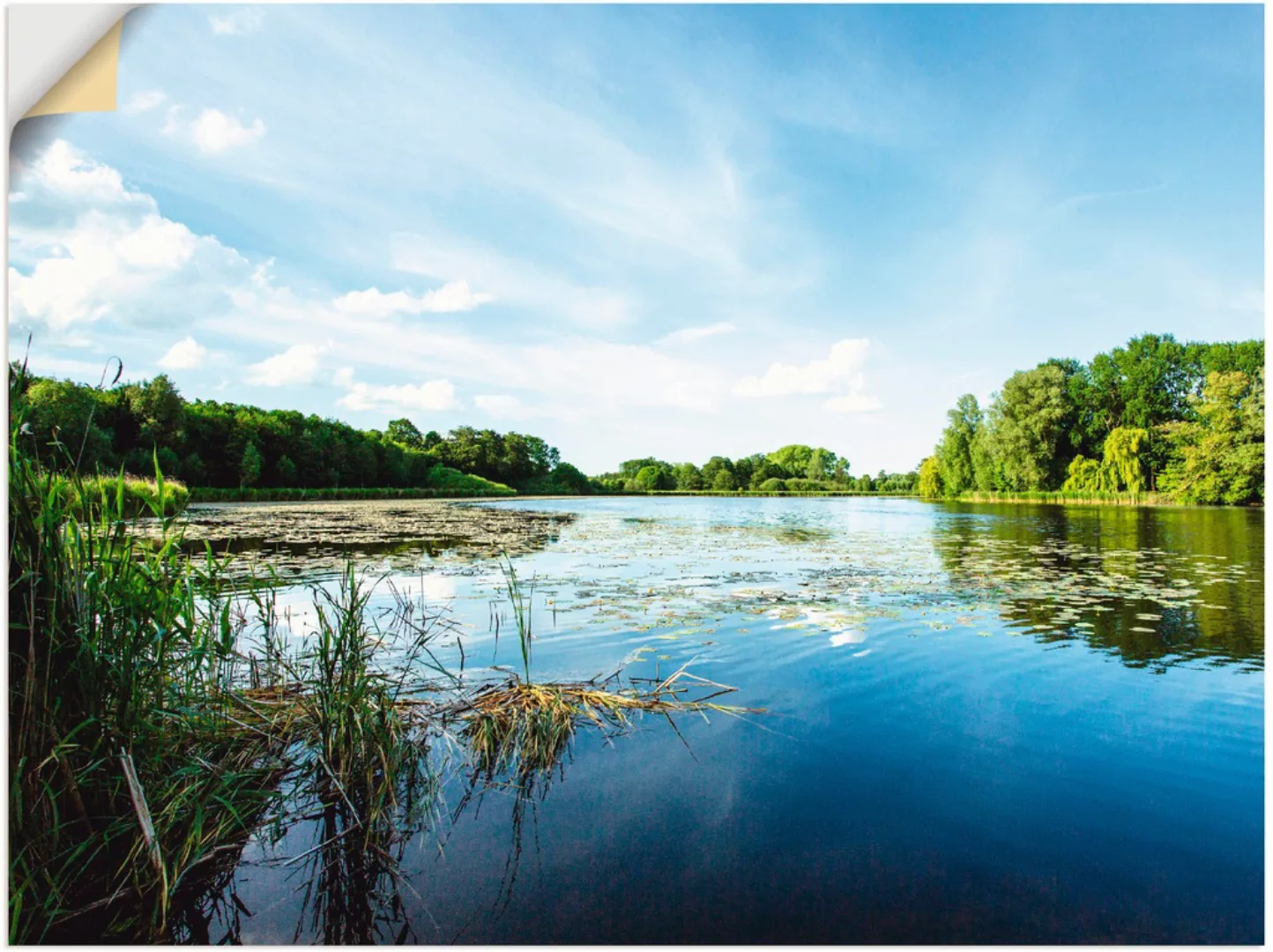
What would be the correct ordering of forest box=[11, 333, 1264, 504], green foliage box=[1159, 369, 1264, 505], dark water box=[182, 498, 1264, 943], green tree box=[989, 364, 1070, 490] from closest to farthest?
dark water box=[182, 498, 1264, 943] → forest box=[11, 333, 1264, 504] → green foliage box=[1159, 369, 1264, 505] → green tree box=[989, 364, 1070, 490]

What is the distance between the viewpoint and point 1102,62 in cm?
214

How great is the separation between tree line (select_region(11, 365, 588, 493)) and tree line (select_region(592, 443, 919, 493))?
668 inches

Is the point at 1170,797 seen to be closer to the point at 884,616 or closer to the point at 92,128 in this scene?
the point at 884,616

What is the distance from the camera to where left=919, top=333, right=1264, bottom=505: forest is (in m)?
17.9

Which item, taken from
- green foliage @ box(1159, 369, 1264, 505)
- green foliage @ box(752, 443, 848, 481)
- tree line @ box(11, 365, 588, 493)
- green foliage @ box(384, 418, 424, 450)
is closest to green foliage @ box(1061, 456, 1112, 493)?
green foliage @ box(1159, 369, 1264, 505)

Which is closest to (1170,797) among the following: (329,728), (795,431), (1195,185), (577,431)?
(1195,185)

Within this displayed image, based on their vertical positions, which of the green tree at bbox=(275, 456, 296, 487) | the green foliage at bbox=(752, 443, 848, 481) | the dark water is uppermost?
the green foliage at bbox=(752, 443, 848, 481)

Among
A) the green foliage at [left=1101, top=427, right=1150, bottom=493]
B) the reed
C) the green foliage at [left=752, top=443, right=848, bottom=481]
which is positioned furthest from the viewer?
the green foliage at [left=752, top=443, right=848, bottom=481]

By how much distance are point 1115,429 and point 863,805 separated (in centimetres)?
3091

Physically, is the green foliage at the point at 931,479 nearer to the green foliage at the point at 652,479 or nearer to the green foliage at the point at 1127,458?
the green foliage at the point at 1127,458

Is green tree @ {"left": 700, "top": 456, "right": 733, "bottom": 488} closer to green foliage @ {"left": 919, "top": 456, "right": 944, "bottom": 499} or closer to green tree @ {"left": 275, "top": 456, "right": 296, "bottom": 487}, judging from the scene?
green foliage @ {"left": 919, "top": 456, "right": 944, "bottom": 499}

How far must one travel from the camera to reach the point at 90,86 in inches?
50.6

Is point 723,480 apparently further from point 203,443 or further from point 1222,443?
point 203,443

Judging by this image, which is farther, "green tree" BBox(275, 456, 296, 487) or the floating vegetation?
"green tree" BBox(275, 456, 296, 487)
